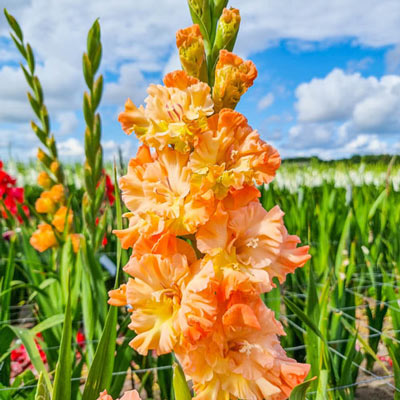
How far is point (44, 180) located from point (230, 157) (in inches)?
74.3

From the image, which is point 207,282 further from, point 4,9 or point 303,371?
point 4,9

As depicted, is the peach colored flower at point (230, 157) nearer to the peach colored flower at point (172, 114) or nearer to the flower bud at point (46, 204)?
the peach colored flower at point (172, 114)

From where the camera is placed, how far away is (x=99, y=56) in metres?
1.69

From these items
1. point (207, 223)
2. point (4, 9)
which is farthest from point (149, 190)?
point (4, 9)

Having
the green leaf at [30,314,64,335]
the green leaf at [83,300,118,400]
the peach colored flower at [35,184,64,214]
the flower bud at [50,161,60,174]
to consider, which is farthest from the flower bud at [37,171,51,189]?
the green leaf at [83,300,118,400]

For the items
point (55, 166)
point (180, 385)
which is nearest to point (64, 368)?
point (180, 385)

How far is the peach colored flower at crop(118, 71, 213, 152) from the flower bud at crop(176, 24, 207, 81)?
0.03m

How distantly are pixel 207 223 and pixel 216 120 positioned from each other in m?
0.16

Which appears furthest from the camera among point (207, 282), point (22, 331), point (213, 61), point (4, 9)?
point (4, 9)

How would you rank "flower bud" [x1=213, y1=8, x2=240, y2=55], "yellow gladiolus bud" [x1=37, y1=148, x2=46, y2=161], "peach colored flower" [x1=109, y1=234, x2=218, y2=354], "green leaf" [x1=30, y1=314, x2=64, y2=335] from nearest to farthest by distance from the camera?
"peach colored flower" [x1=109, y1=234, x2=218, y2=354] < "flower bud" [x1=213, y1=8, x2=240, y2=55] < "green leaf" [x1=30, y1=314, x2=64, y2=335] < "yellow gladiolus bud" [x1=37, y1=148, x2=46, y2=161]

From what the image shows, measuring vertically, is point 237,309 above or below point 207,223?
below

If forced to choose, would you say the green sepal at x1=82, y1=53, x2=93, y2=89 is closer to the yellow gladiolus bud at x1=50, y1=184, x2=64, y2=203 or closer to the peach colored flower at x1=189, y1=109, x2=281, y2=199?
the yellow gladiolus bud at x1=50, y1=184, x2=64, y2=203

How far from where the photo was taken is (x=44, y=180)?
230 centimetres

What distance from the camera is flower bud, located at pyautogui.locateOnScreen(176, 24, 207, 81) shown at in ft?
2.14
